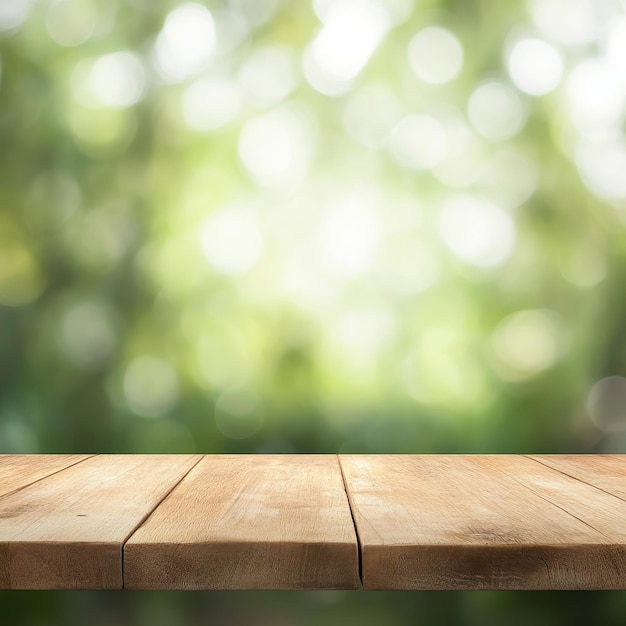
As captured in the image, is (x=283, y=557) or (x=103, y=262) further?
(x=103, y=262)

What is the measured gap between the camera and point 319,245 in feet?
4.32

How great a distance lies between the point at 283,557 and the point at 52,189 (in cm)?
91

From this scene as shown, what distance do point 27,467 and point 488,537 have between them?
2.39ft

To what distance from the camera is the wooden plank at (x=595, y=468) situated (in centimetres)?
96

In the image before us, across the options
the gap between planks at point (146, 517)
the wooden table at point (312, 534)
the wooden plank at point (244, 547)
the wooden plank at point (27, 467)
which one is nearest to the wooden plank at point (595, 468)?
the wooden table at point (312, 534)

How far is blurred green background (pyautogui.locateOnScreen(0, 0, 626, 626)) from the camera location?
1.31 m

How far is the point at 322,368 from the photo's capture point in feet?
4.28

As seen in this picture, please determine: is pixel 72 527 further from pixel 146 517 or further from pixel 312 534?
pixel 312 534

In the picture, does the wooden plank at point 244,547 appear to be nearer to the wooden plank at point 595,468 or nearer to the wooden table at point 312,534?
the wooden table at point 312,534

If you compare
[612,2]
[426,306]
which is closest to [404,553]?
[426,306]

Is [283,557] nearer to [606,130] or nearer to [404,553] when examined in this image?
[404,553]

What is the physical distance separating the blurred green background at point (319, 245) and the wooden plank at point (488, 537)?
1.32 feet

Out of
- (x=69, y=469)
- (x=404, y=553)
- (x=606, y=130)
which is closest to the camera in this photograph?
(x=404, y=553)

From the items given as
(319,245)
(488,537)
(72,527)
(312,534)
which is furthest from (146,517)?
(319,245)
